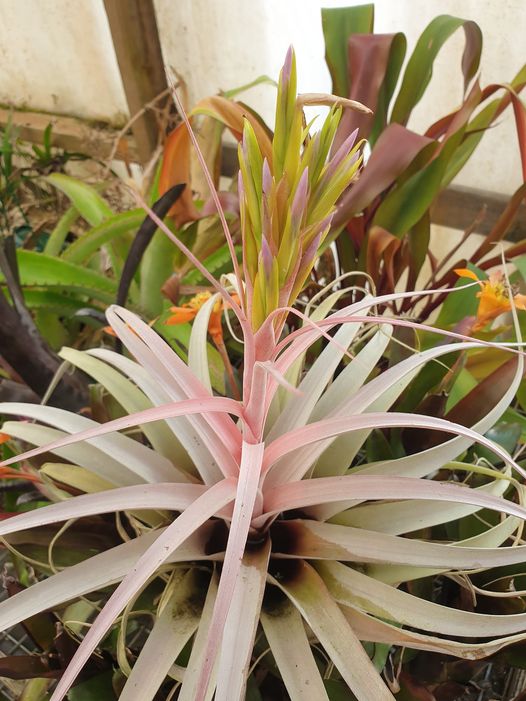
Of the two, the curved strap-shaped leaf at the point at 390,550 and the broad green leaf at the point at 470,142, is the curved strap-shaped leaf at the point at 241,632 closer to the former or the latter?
the curved strap-shaped leaf at the point at 390,550

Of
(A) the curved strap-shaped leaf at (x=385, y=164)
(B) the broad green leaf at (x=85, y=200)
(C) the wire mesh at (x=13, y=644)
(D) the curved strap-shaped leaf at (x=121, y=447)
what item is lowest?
(C) the wire mesh at (x=13, y=644)

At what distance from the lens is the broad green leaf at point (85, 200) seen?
94 centimetres

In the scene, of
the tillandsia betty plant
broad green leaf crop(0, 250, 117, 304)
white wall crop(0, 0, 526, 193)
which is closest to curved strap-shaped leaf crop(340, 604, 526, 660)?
the tillandsia betty plant

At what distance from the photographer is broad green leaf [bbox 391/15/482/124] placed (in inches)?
27.1

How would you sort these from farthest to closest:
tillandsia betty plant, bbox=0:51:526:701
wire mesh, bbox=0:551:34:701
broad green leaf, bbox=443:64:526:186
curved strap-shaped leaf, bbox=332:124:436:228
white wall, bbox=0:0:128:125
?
white wall, bbox=0:0:128:125
broad green leaf, bbox=443:64:526:186
curved strap-shaped leaf, bbox=332:124:436:228
wire mesh, bbox=0:551:34:701
tillandsia betty plant, bbox=0:51:526:701

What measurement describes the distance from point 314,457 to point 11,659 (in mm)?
279

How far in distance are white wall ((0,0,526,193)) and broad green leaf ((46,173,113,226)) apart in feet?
1.68

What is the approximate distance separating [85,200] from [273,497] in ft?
2.43

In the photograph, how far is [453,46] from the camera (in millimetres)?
979

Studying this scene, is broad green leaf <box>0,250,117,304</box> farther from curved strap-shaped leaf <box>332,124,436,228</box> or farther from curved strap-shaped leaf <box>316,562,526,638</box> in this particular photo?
curved strap-shaped leaf <box>316,562,526,638</box>

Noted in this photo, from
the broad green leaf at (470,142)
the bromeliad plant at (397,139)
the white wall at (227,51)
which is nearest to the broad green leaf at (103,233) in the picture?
the bromeliad plant at (397,139)

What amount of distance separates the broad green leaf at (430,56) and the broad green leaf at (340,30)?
3.1 inches

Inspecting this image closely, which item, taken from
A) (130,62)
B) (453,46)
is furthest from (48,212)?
(453,46)

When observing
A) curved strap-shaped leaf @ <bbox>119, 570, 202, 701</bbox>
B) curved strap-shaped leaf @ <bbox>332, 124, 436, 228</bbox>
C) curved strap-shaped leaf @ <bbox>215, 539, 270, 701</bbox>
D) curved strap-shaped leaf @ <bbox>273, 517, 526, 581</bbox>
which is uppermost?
curved strap-shaped leaf @ <bbox>332, 124, 436, 228</bbox>
